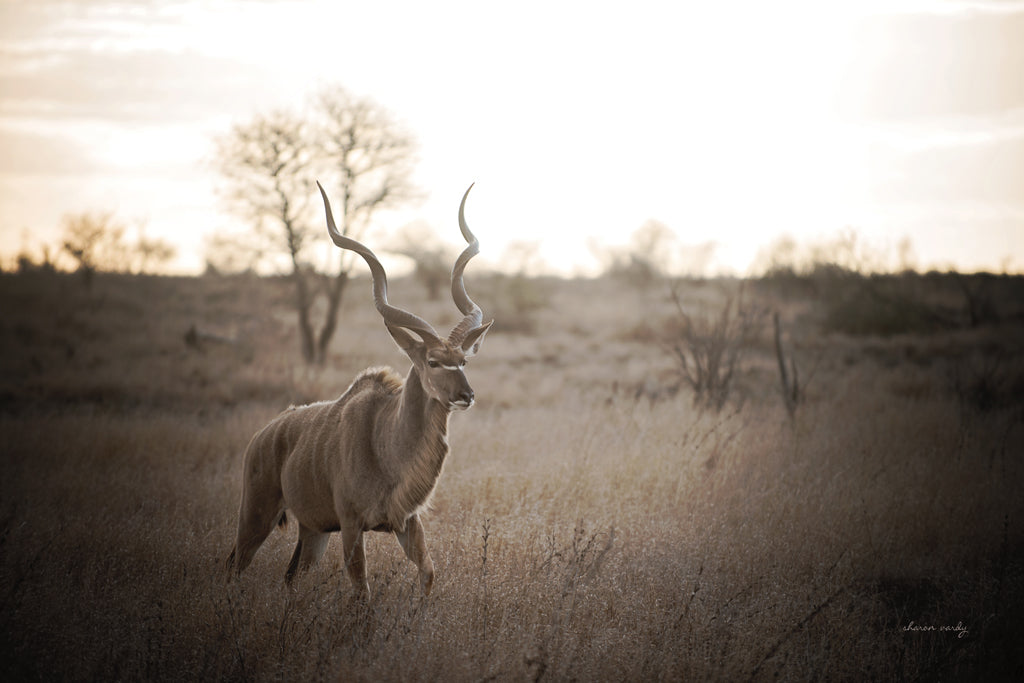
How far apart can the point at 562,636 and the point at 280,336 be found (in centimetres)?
2052

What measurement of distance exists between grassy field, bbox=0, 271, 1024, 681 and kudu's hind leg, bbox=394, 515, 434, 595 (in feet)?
0.56

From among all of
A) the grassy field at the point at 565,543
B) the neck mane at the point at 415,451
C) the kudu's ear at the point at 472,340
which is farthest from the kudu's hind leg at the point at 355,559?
the kudu's ear at the point at 472,340

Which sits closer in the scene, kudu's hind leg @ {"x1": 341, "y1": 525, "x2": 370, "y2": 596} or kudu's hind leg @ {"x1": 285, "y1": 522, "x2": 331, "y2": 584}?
kudu's hind leg @ {"x1": 341, "y1": 525, "x2": 370, "y2": 596}

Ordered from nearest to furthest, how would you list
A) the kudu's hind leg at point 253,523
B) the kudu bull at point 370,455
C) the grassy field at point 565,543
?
the grassy field at point 565,543
the kudu bull at point 370,455
the kudu's hind leg at point 253,523

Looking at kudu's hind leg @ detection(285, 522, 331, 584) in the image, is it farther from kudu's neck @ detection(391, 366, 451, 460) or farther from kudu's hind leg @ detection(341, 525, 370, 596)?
kudu's neck @ detection(391, 366, 451, 460)

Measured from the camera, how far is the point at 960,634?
4641mm

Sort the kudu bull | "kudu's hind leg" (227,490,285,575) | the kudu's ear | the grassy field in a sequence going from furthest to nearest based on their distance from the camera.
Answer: "kudu's hind leg" (227,490,285,575) → the kudu's ear → the kudu bull → the grassy field

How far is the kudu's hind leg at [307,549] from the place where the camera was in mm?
5457

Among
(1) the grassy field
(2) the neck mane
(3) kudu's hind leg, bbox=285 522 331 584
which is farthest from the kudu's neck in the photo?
(3) kudu's hind leg, bbox=285 522 331 584

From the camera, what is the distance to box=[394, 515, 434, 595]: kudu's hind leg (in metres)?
4.72

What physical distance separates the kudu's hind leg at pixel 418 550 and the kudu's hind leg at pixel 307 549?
964 mm

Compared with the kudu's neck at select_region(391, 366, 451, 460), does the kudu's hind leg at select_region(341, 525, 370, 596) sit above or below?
below

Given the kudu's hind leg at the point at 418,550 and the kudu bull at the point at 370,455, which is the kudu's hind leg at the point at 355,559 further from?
the kudu's hind leg at the point at 418,550

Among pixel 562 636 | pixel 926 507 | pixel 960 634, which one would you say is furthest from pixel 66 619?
pixel 926 507
